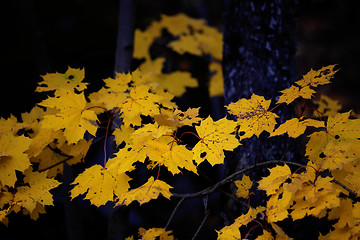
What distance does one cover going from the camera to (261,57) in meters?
1.91

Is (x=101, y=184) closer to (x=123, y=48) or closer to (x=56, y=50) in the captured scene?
(x=123, y=48)

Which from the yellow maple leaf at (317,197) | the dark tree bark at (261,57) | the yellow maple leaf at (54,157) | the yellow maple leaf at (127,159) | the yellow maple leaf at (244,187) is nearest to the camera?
the yellow maple leaf at (317,197)

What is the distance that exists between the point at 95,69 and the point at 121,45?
1723mm

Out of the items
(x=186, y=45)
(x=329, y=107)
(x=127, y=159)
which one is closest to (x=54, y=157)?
(x=127, y=159)

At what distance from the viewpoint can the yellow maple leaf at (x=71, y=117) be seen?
1308 millimetres

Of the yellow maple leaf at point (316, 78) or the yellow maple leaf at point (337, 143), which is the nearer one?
the yellow maple leaf at point (337, 143)

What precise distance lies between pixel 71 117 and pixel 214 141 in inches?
28.3

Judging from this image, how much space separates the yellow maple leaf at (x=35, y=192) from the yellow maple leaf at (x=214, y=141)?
71cm

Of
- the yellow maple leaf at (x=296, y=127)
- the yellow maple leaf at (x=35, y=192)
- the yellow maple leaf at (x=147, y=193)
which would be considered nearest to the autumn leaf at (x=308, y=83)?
the yellow maple leaf at (x=296, y=127)

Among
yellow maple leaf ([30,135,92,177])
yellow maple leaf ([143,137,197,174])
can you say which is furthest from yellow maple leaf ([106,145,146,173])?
yellow maple leaf ([30,135,92,177])

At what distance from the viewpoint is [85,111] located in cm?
135

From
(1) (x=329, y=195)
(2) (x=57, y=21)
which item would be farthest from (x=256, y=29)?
(2) (x=57, y=21)

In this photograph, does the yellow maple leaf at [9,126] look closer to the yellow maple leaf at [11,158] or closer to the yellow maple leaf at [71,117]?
the yellow maple leaf at [11,158]

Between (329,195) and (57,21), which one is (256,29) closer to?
(329,195)
